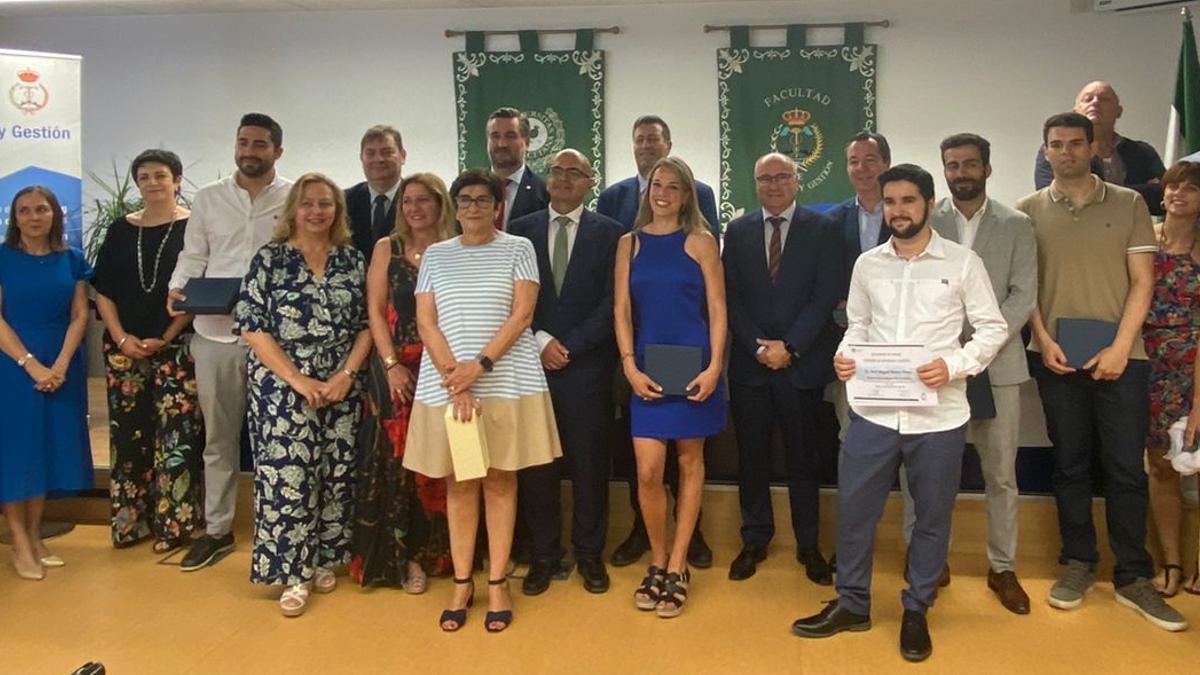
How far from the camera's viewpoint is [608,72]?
7430 millimetres

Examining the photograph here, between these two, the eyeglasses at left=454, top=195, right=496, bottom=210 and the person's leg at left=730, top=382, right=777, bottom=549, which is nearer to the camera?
the eyeglasses at left=454, top=195, right=496, bottom=210

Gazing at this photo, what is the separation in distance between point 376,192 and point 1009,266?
8.24ft

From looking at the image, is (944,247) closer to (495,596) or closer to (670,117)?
(495,596)

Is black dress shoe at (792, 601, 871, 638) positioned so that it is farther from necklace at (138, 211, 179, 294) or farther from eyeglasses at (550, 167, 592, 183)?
necklace at (138, 211, 179, 294)

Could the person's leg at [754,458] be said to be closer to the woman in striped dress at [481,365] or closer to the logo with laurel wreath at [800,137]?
the woman in striped dress at [481,365]

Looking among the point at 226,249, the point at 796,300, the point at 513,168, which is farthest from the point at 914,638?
the point at 226,249

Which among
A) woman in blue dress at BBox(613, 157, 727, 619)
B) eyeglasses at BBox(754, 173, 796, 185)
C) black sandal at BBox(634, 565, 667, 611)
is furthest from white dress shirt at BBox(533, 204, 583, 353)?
black sandal at BBox(634, 565, 667, 611)

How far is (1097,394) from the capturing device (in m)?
3.30

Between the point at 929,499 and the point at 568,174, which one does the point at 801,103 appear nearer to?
the point at 568,174

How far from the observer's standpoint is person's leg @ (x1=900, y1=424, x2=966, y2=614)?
2.93m

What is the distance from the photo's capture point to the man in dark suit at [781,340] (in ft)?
11.4

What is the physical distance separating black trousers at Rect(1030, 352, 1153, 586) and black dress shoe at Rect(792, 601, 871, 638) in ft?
2.89

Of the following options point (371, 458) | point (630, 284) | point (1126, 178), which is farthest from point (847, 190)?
point (371, 458)

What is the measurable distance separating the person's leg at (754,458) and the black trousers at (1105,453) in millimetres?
983
